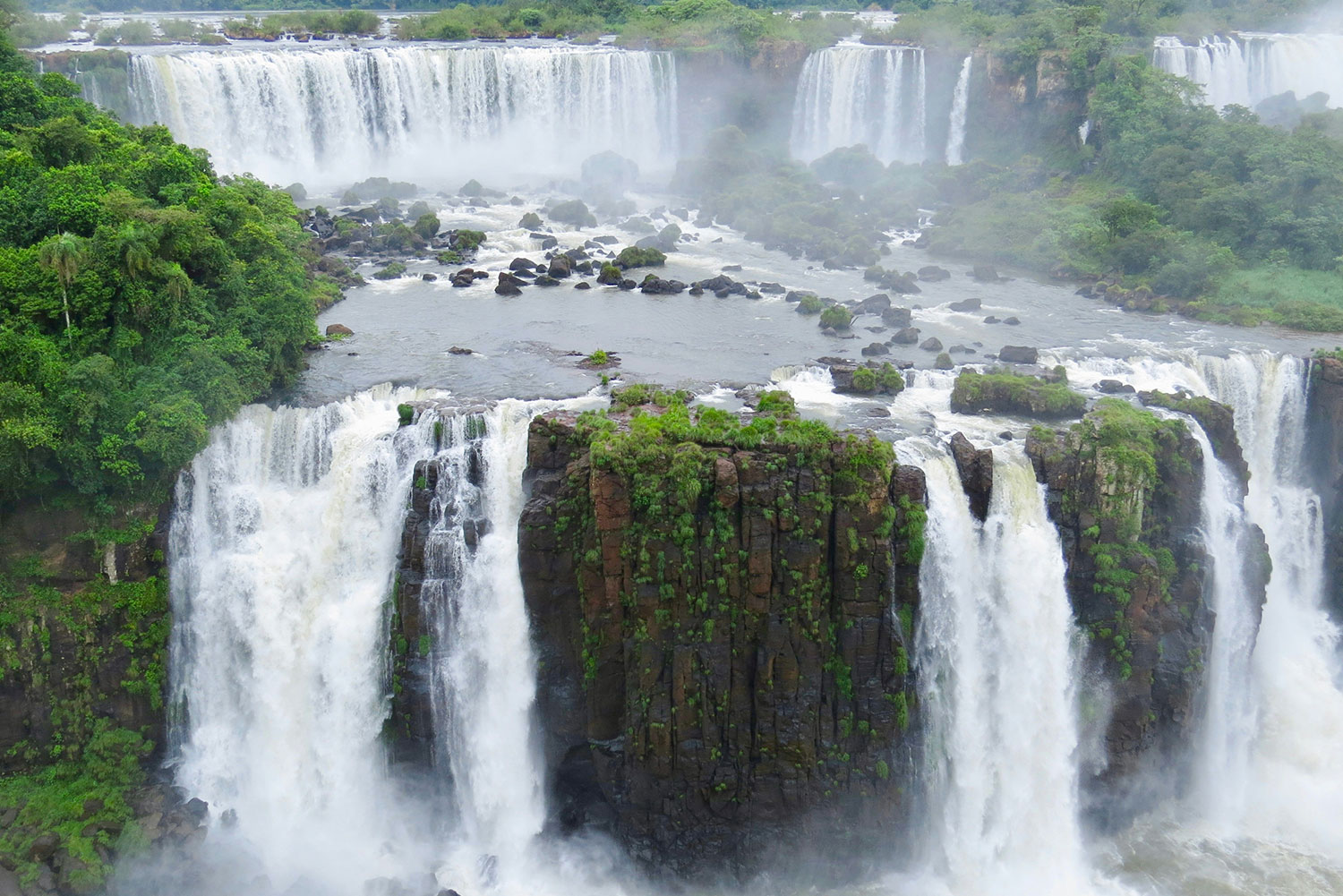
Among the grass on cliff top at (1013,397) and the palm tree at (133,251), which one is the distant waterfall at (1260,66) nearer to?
the grass on cliff top at (1013,397)

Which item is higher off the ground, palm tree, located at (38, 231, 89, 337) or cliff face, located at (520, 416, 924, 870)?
palm tree, located at (38, 231, 89, 337)

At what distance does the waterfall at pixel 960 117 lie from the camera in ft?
204

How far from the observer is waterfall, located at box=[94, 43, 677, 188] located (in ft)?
171

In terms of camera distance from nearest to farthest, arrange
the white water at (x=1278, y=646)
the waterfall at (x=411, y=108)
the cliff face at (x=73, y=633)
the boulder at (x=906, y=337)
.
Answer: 1. the cliff face at (x=73, y=633)
2. the white water at (x=1278, y=646)
3. the boulder at (x=906, y=337)
4. the waterfall at (x=411, y=108)

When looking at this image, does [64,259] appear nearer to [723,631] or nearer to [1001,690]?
[723,631]

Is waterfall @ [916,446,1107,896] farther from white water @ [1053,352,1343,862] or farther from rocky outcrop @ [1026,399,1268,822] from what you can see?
white water @ [1053,352,1343,862]

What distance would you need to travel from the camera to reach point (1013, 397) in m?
27.4

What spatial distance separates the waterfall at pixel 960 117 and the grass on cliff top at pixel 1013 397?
37.6 metres

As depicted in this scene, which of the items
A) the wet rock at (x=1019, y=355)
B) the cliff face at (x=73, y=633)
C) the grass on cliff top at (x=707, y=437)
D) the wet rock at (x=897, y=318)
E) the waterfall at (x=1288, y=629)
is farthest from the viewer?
the wet rock at (x=897, y=318)


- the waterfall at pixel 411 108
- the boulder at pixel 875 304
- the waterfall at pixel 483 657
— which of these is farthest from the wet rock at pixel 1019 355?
the waterfall at pixel 411 108

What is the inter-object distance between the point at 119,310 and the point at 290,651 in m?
8.71

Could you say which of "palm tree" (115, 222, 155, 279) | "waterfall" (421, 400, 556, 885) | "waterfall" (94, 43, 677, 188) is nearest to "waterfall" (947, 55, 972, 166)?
"waterfall" (94, 43, 677, 188)

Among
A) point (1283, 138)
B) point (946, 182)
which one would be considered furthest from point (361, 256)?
point (1283, 138)

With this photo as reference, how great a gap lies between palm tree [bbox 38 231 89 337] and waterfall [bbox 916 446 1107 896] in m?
18.7
